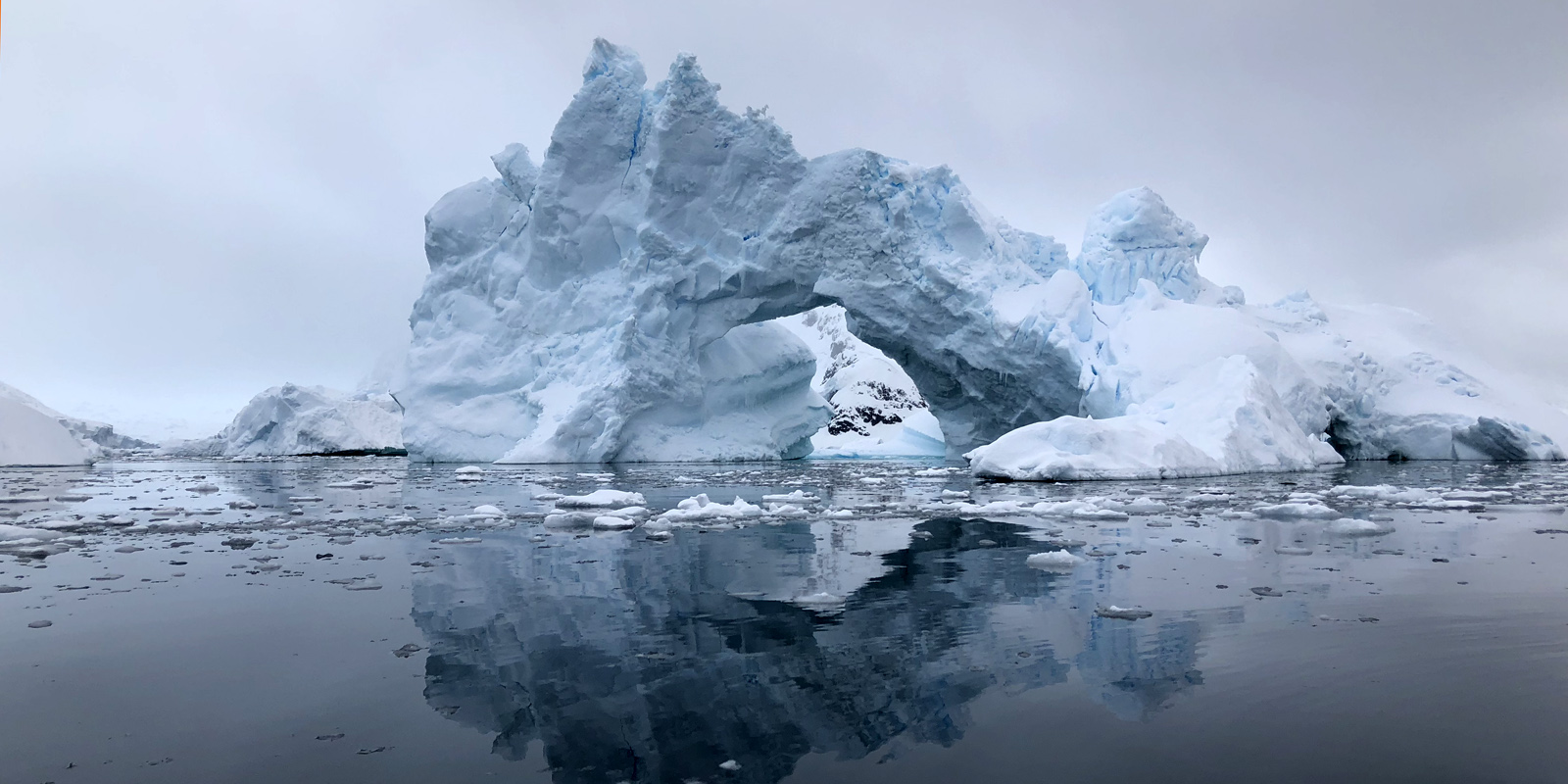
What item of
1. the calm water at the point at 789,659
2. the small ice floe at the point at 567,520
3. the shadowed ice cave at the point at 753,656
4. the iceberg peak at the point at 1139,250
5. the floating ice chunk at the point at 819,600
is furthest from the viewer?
the iceberg peak at the point at 1139,250

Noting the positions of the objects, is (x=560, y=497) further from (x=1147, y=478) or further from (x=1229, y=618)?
(x=1147, y=478)

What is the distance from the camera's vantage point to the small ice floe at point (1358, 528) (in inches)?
237

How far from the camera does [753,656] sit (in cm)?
290

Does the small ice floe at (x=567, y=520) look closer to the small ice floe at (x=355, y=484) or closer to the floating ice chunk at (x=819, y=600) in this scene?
the floating ice chunk at (x=819, y=600)

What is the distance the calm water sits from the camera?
202 cm

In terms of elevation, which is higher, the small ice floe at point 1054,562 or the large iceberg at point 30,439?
the large iceberg at point 30,439

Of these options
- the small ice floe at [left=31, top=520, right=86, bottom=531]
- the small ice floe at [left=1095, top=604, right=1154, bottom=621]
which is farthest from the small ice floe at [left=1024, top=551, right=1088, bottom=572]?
the small ice floe at [left=31, top=520, right=86, bottom=531]

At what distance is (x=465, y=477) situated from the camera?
1371cm

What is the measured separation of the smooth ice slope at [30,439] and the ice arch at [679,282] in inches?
294

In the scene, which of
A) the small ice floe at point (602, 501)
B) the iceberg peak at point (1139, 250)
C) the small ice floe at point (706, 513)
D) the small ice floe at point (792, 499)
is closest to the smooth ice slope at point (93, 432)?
the small ice floe at point (602, 501)

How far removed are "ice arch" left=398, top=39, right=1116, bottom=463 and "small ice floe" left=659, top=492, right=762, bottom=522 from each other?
1015cm

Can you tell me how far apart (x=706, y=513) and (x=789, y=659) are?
4640mm

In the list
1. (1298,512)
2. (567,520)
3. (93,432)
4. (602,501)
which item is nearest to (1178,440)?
(1298,512)

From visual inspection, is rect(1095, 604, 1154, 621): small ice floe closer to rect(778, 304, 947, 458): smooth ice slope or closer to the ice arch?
the ice arch
